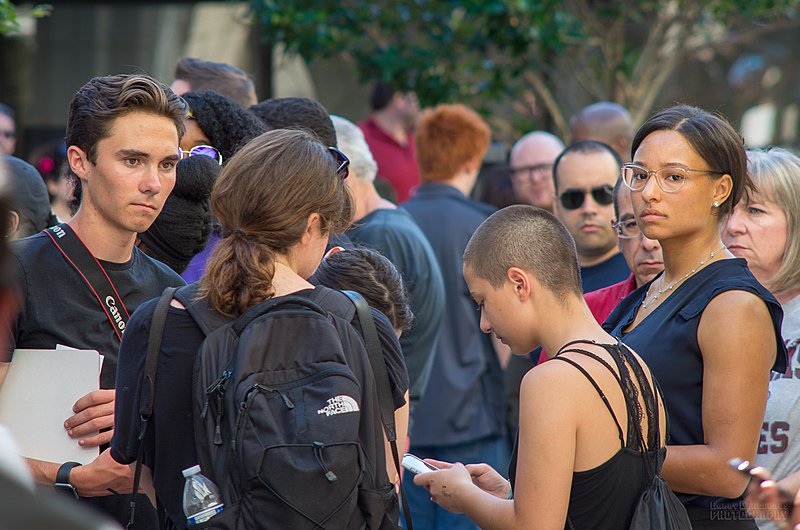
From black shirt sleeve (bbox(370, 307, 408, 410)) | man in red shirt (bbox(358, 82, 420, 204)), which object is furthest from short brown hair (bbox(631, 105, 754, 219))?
man in red shirt (bbox(358, 82, 420, 204))

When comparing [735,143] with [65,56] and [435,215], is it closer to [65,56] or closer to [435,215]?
[435,215]

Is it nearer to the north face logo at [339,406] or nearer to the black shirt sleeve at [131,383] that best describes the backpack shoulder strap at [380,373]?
the north face logo at [339,406]

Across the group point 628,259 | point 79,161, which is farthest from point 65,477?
point 628,259

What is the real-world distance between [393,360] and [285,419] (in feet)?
1.24

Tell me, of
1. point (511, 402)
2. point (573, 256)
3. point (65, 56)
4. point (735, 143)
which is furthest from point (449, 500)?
point (65, 56)

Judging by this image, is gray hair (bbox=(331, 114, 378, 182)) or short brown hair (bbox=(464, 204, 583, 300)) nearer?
short brown hair (bbox=(464, 204, 583, 300))

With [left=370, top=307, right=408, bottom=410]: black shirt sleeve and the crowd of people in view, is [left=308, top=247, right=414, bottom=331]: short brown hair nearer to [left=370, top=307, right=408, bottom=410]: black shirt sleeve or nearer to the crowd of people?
the crowd of people

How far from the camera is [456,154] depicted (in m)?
5.77

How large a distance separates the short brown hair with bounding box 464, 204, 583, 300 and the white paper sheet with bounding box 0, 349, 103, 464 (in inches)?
44.2

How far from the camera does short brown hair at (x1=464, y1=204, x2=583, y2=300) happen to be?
8.28ft

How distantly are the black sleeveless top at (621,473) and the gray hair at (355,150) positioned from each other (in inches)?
93.0

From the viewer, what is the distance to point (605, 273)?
4.53 meters

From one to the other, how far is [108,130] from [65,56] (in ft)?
20.8

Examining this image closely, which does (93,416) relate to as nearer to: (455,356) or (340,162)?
(340,162)
